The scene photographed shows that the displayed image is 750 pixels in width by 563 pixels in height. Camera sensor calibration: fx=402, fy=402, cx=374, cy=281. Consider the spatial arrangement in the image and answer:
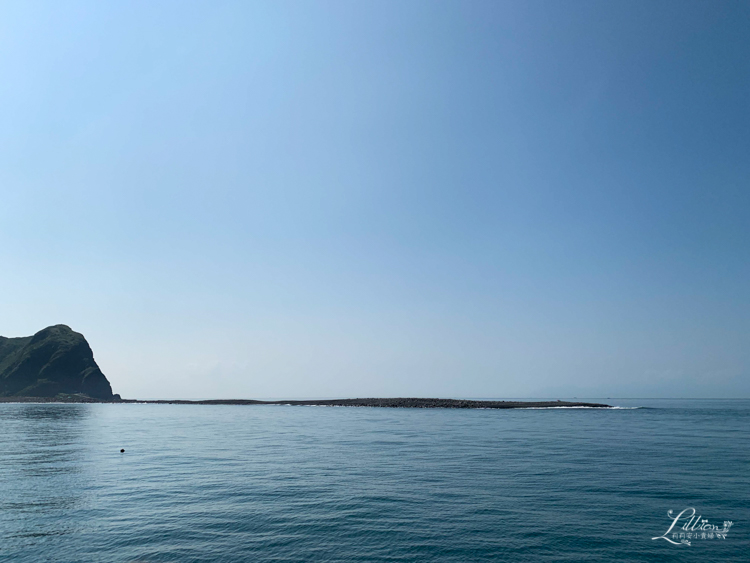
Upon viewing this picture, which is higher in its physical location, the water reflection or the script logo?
the script logo

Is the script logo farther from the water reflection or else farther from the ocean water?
the water reflection

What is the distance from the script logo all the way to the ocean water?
36cm

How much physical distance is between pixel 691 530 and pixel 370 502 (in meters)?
17.4

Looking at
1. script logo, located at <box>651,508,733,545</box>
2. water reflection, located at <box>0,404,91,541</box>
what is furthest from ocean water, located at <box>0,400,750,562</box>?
script logo, located at <box>651,508,733,545</box>

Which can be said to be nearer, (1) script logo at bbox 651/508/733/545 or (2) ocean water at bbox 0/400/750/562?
(2) ocean water at bbox 0/400/750/562

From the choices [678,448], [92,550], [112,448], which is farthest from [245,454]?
[678,448]

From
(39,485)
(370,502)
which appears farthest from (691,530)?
(39,485)

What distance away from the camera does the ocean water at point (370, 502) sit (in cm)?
1844

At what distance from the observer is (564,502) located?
984 inches

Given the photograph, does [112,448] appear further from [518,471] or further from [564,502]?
[564,502]

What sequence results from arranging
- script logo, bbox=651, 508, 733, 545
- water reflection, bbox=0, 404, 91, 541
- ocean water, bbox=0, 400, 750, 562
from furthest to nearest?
water reflection, bbox=0, 404, 91, 541 → script logo, bbox=651, 508, 733, 545 → ocean water, bbox=0, 400, 750, 562

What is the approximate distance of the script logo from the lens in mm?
19891

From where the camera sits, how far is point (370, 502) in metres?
25.4

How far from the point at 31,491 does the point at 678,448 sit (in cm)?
6301
